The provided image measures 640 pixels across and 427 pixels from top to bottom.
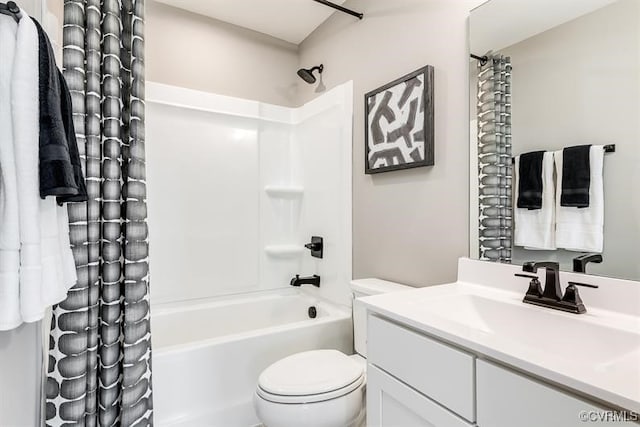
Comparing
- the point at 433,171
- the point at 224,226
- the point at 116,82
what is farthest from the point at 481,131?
the point at 224,226

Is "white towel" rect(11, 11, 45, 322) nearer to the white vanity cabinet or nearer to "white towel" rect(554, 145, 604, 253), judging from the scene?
the white vanity cabinet

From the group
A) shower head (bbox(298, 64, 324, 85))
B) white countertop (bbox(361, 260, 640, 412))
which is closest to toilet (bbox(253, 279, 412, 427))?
white countertop (bbox(361, 260, 640, 412))

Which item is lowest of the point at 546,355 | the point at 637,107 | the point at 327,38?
the point at 546,355

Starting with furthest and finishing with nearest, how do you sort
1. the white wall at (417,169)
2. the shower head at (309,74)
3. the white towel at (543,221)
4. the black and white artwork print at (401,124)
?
the shower head at (309,74)
the black and white artwork print at (401,124)
the white wall at (417,169)
the white towel at (543,221)

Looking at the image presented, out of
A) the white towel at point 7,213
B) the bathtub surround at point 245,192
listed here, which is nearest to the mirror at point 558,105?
the bathtub surround at point 245,192

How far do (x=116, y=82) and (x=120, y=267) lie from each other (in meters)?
0.71

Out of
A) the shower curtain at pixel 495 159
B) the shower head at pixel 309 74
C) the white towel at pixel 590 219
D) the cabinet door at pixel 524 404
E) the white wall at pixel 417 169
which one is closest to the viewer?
the cabinet door at pixel 524 404

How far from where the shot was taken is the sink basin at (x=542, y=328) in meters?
0.85

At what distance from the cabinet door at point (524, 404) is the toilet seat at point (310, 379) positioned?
644 millimetres

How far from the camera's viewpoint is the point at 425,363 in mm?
894

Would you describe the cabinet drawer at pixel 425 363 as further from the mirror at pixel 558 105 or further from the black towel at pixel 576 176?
the black towel at pixel 576 176

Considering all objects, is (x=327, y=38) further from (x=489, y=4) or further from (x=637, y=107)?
(x=637, y=107)

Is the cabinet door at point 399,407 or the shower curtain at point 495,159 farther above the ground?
the shower curtain at point 495,159

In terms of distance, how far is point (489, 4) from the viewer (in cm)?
133
